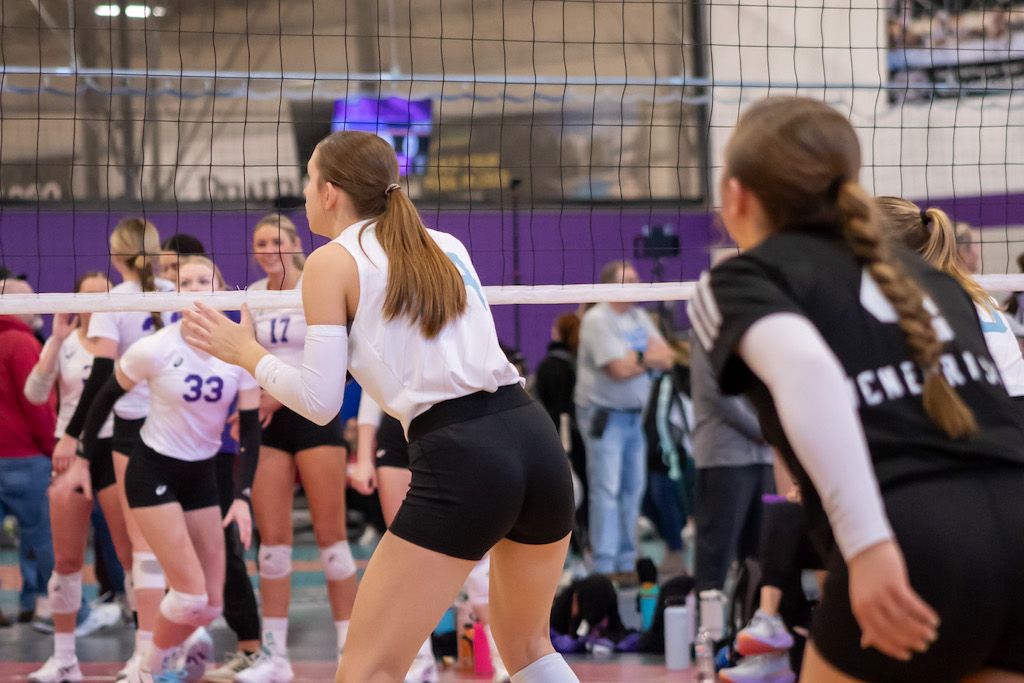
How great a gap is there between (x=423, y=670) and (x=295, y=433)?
3.39 feet

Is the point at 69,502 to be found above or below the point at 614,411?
below

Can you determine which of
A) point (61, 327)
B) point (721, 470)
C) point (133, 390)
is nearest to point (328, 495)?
point (133, 390)

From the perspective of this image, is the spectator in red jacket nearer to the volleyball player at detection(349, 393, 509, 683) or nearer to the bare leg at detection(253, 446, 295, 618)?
the bare leg at detection(253, 446, 295, 618)

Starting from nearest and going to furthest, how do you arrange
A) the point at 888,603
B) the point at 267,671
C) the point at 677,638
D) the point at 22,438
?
the point at 888,603
the point at 267,671
the point at 677,638
the point at 22,438

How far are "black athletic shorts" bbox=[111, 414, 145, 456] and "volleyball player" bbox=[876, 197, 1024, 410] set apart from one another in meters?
2.98

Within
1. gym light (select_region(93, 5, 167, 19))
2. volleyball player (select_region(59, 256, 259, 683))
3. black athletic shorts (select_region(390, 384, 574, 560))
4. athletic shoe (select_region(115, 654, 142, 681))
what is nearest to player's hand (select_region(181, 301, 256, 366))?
black athletic shorts (select_region(390, 384, 574, 560))

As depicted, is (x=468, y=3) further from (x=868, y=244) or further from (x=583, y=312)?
(x=868, y=244)

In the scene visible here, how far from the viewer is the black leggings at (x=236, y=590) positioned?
4574 mm

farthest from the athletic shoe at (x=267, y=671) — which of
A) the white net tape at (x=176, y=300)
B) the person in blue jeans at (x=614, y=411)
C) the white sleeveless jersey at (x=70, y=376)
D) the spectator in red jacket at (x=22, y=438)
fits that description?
the person in blue jeans at (x=614, y=411)

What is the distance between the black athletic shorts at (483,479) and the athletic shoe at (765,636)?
1.87 meters

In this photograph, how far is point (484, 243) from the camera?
855cm

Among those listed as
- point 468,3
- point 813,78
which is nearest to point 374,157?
point 468,3

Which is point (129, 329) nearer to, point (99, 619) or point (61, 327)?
point (61, 327)

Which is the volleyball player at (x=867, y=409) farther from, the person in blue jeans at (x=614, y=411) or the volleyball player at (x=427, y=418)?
the person in blue jeans at (x=614, y=411)
